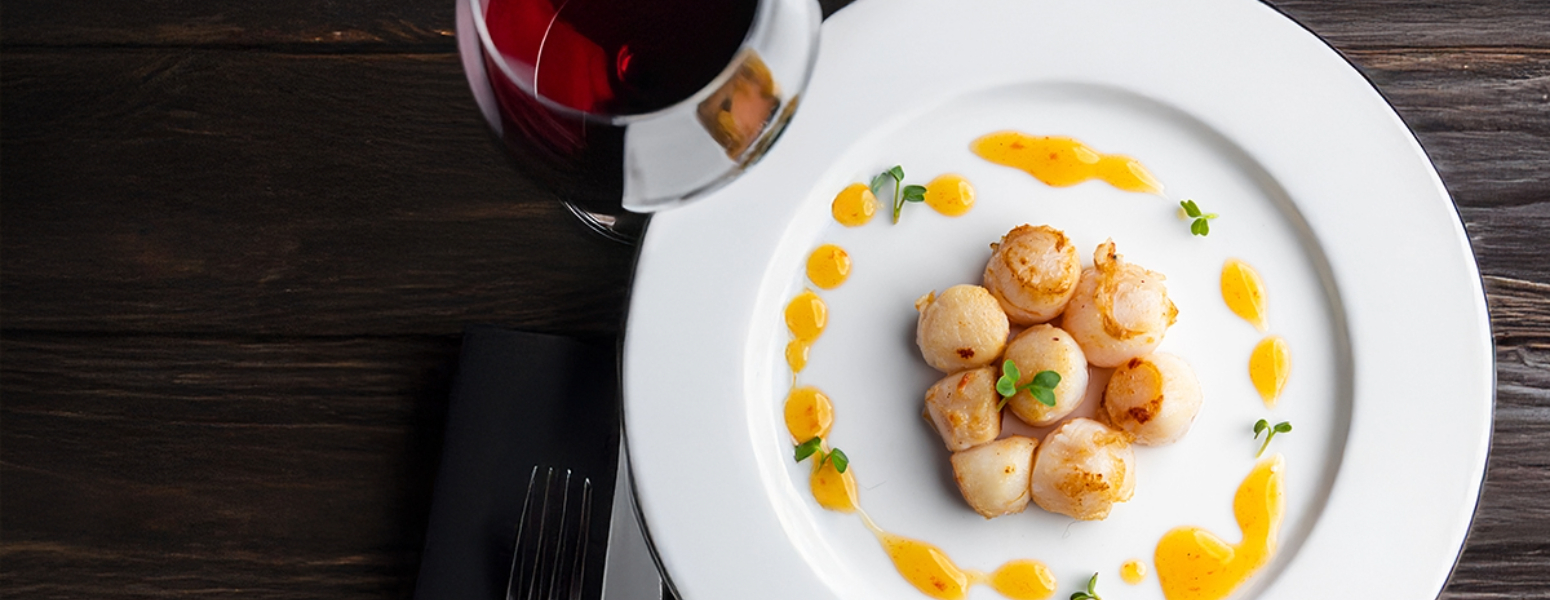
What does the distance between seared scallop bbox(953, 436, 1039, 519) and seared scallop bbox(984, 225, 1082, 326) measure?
13 cm

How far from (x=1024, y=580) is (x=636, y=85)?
60cm

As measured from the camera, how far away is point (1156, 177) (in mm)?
1026

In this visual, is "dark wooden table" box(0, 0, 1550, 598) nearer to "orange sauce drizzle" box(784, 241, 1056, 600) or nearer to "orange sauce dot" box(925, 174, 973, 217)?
"orange sauce drizzle" box(784, 241, 1056, 600)

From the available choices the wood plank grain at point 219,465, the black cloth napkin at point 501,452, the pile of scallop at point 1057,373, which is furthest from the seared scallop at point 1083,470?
the wood plank grain at point 219,465

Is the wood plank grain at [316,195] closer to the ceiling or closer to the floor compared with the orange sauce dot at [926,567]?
closer to the ceiling

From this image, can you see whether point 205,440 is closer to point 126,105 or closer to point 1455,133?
point 126,105

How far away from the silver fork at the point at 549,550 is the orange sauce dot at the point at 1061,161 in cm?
55

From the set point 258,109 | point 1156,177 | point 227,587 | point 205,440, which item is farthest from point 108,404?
point 1156,177

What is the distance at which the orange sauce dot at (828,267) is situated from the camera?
1.01 m

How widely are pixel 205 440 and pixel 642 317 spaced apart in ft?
1.76

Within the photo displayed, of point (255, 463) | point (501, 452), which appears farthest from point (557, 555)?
point (255, 463)

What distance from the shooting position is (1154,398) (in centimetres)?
91

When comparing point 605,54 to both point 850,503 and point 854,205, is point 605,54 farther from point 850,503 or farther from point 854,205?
point 850,503

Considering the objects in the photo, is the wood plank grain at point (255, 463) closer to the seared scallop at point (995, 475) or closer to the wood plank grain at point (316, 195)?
the wood plank grain at point (316, 195)
